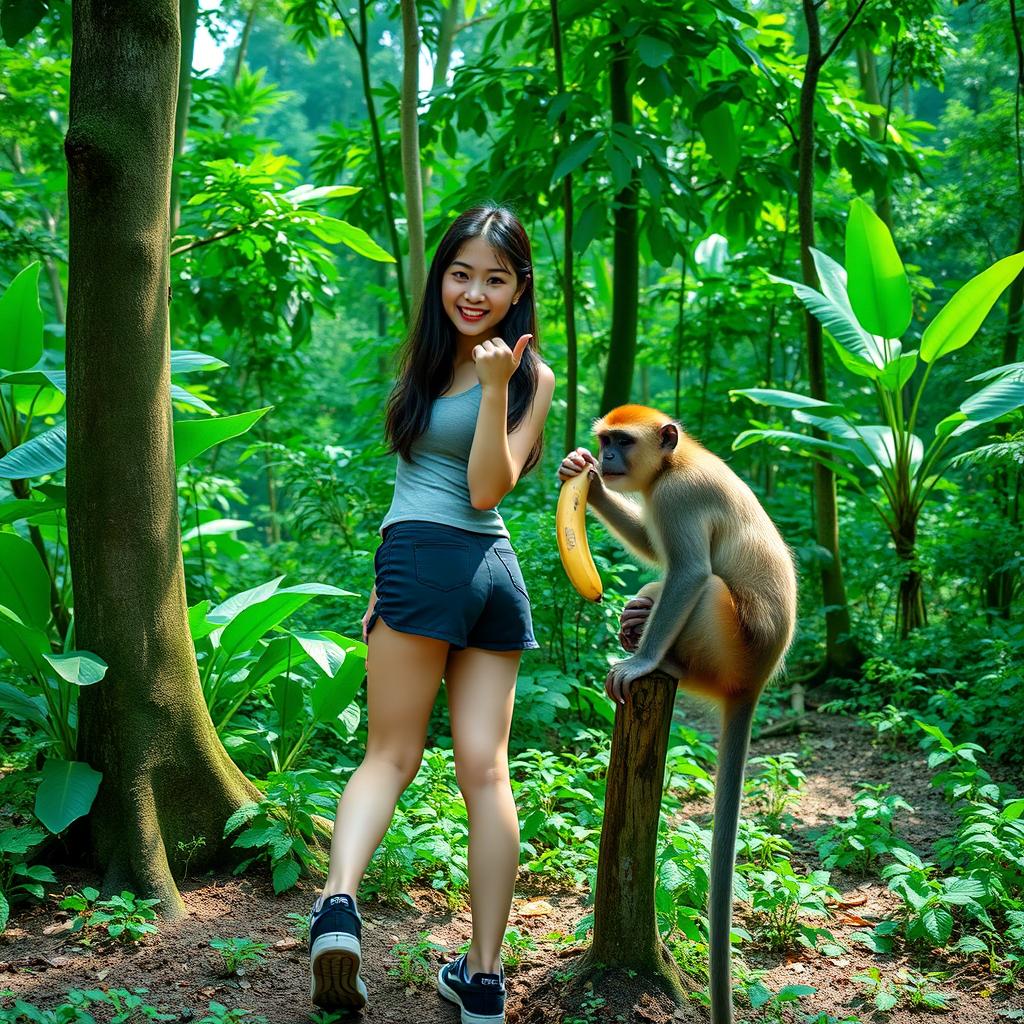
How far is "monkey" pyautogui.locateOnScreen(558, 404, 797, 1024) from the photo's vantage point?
286 cm

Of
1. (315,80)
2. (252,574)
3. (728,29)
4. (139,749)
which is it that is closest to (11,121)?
(252,574)

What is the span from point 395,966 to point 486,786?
27.7 inches

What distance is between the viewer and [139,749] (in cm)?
294

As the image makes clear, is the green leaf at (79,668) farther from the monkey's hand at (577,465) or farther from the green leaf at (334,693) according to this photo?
the monkey's hand at (577,465)

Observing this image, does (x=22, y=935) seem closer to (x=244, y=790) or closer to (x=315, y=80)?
(x=244, y=790)

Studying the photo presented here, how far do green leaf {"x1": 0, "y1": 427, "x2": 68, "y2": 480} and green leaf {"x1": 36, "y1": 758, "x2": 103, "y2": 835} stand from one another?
0.88m

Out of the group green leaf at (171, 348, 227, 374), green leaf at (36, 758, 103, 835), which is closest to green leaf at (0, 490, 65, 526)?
green leaf at (171, 348, 227, 374)

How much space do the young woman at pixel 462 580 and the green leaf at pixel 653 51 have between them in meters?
2.57

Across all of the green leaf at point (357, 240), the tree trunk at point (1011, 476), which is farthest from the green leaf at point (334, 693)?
the tree trunk at point (1011, 476)

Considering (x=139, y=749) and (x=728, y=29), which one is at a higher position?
(x=728, y=29)

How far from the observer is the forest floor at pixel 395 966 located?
253cm

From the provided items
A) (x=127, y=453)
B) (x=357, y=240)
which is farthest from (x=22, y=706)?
(x=357, y=240)

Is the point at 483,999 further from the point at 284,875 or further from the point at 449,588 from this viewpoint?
the point at 449,588

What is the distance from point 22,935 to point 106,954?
0.27 metres
